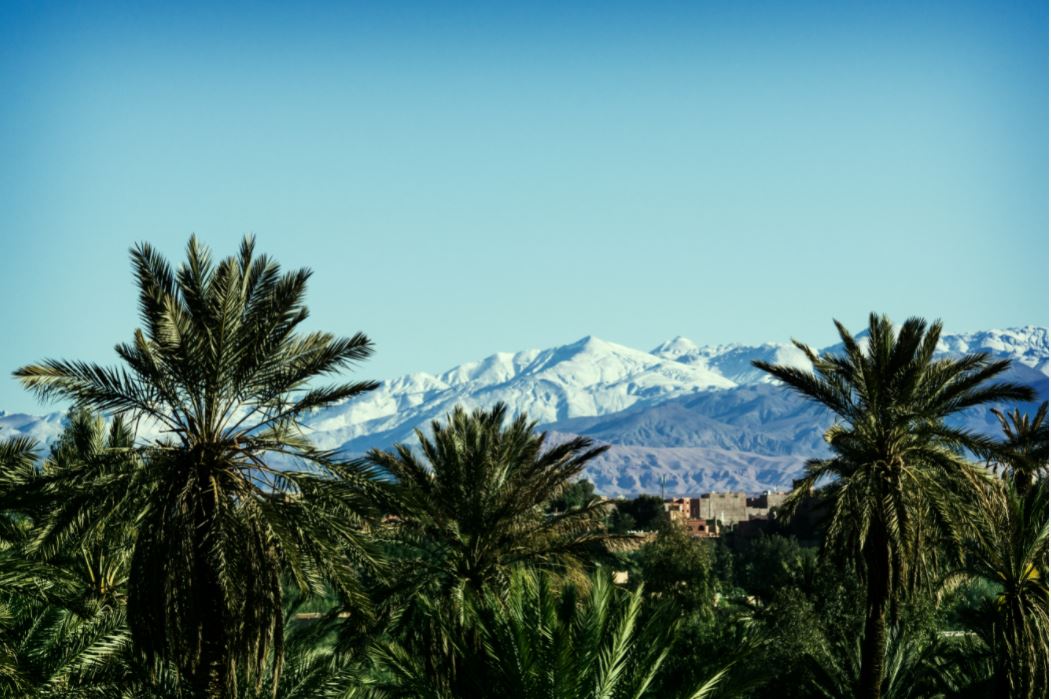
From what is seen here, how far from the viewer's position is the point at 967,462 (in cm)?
2350

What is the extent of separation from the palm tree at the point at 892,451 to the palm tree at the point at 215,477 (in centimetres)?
999

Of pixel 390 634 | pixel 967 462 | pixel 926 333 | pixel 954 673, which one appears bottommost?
pixel 954 673

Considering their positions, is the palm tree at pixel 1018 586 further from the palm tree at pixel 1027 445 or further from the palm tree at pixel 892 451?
the palm tree at pixel 1027 445

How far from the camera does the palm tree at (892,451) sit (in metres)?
23.5

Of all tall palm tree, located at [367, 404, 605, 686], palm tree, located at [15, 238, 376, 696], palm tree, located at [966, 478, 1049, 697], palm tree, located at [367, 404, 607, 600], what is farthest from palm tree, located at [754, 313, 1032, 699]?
palm tree, located at [15, 238, 376, 696]

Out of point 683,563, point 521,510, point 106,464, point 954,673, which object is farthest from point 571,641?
point 683,563

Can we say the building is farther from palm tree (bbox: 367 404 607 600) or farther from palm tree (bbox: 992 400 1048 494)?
palm tree (bbox: 367 404 607 600)

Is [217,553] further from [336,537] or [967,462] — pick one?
[967,462]

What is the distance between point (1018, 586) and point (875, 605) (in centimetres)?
314

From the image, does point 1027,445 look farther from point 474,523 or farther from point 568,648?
point 568,648

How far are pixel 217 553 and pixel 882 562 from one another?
1292 cm

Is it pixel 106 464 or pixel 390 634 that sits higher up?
pixel 106 464

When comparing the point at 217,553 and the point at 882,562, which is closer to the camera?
the point at 217,553

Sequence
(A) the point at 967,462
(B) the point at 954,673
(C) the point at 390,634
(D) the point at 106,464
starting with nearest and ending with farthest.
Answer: (D) the point at 106,464 < (A) the point at 967,462 < (C) the point at 390,634 < (B) the point at 954,673
